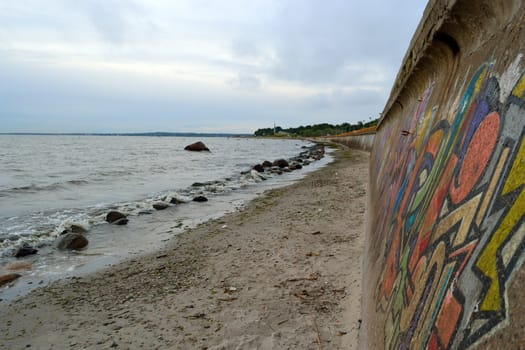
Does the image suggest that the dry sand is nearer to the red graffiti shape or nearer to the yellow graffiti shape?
the red graffiti shape

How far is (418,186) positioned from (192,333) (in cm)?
224

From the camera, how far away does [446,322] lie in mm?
1233

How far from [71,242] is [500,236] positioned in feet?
21.0

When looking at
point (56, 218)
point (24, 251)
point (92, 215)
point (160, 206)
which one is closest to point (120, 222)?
point (92, 215)

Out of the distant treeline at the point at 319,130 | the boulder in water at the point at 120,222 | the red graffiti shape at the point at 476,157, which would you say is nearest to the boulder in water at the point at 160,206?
the boulder in water at the point at 120,222

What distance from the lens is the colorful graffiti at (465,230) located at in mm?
1069

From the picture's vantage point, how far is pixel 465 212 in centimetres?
145

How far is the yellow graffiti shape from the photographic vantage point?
101 cm

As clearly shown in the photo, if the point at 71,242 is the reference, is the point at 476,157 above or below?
above

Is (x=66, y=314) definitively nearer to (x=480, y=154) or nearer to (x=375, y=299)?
(x=375, y=299)

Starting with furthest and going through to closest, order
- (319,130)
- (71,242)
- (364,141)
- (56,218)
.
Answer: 1. (319,130)
2. (364,141)
3. (56,218)
4. (71,242)

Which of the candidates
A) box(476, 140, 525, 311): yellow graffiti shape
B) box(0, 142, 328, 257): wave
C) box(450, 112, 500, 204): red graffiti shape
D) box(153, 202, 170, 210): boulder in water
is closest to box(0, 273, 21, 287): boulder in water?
box(0, 142, 328, 257): wave

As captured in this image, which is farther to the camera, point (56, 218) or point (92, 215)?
point (92, 215)

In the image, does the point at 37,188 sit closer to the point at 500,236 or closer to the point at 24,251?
the point at 24,251
